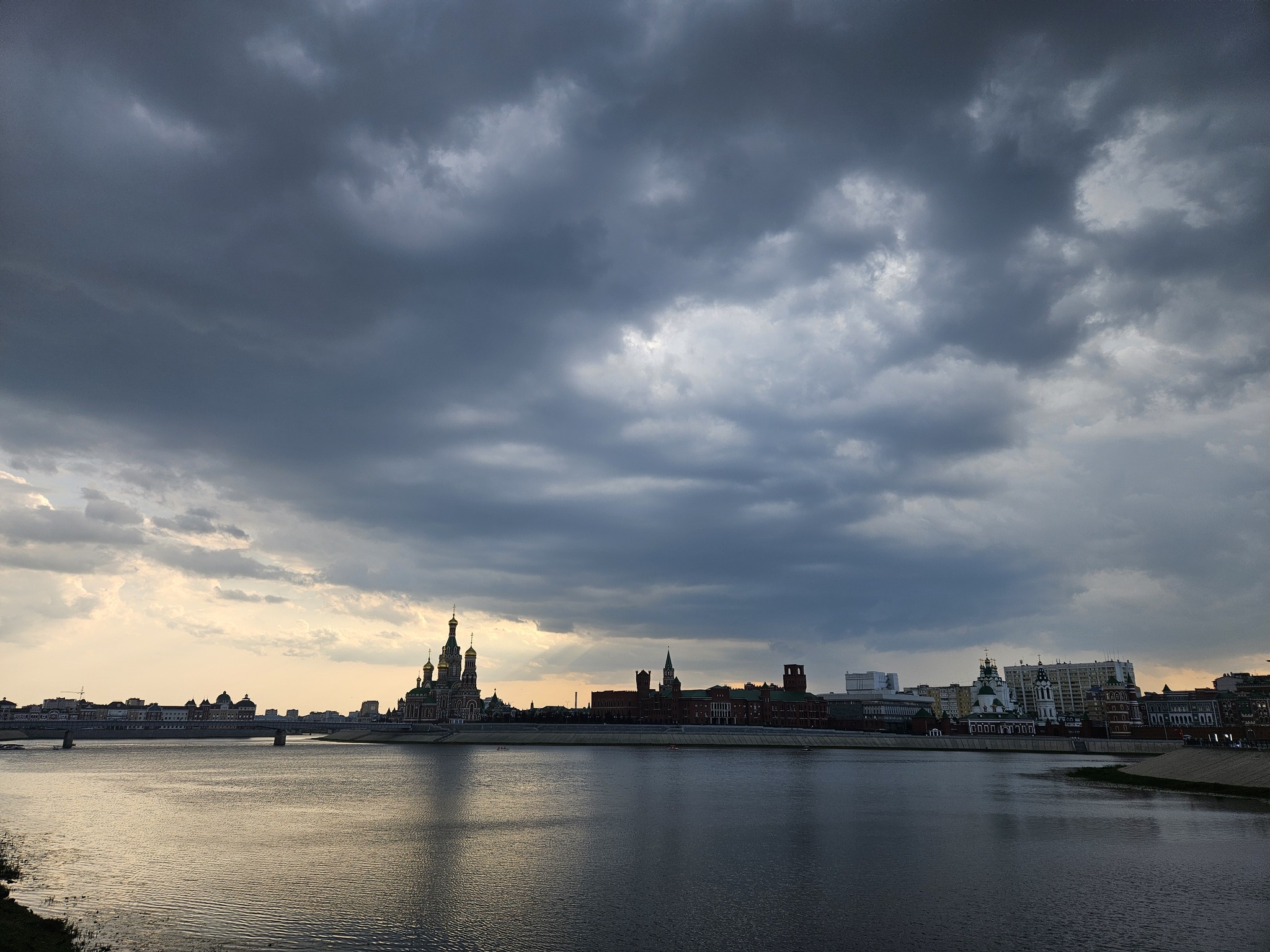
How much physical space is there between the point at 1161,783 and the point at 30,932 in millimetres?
102085

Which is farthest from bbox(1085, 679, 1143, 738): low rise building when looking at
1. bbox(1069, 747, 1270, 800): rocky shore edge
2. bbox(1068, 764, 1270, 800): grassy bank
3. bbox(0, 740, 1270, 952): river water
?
bbox(0, 740, 1270, 952): river water

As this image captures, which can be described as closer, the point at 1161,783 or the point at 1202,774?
the point at 1161,783

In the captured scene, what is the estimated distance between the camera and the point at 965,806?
7038cm

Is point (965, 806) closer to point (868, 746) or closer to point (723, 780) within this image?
point (723, 780)

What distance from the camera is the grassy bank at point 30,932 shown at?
86.1ft

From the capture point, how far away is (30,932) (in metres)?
28.0

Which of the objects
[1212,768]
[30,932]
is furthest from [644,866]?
[1212,768]

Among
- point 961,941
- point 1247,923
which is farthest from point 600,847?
point 1247,923

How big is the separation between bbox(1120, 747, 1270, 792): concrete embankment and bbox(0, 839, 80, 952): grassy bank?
9264 centimetres

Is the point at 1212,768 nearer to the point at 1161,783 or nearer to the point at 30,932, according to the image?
the point at 1161,783

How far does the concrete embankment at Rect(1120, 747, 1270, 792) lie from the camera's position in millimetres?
81188

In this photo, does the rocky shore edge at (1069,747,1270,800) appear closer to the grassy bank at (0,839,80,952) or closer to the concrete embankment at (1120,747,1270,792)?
the concrete embankment at (1120,747,1270,792)

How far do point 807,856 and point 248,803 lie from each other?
167 ft

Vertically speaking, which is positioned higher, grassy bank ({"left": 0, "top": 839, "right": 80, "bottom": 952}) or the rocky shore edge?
grassy bank ({"left": 0, "top": 839, "right": 80, "bottom": 952})
